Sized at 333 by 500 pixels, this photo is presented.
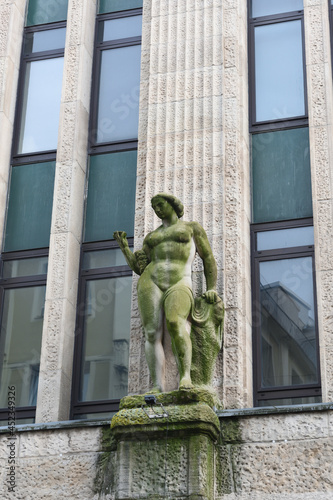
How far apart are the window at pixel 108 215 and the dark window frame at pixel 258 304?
6.03 feet

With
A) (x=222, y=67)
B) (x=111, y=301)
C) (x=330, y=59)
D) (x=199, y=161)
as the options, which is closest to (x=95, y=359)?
(x=111, y=301)

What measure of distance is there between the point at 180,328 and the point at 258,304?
1.84m

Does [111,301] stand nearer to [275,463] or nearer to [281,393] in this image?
[281,393]

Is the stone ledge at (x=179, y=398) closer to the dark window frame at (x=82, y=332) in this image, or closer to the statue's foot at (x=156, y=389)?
the statue's foot at (x=156, y=389)

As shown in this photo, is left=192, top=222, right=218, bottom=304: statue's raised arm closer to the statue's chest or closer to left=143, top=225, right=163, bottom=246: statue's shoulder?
the statue's chest

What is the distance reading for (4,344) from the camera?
604 inches

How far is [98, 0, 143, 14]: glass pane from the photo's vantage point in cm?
1728

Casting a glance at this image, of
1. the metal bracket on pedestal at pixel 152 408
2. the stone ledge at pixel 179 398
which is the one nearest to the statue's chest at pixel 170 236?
the stone ledge at pixel 179 398

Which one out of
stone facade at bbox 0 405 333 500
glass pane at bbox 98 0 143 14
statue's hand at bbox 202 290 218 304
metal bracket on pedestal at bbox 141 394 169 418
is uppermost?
glass pane at bbox 98 0 143 14

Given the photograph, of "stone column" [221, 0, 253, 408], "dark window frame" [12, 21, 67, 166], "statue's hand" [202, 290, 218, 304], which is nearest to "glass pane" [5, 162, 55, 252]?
"dark window frame" [12, 21, 67, 166]

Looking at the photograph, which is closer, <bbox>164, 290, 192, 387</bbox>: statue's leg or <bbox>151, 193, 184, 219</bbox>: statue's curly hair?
<bbox>164, 290, 192, 387</bbox>: statue's leg

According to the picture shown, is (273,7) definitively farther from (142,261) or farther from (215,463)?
(215,463)

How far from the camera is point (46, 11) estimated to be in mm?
17750

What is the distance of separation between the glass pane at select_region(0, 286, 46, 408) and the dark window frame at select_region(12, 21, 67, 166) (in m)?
2.22
